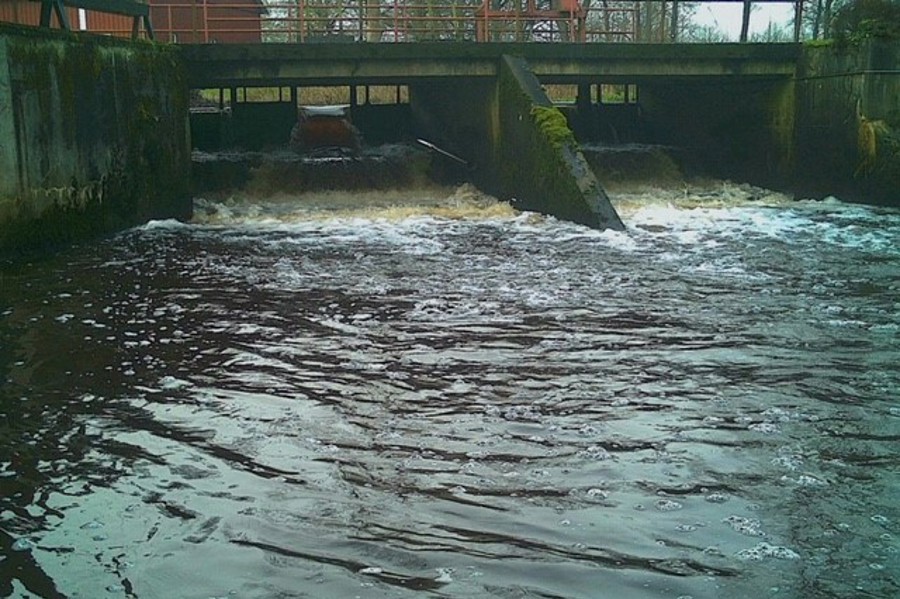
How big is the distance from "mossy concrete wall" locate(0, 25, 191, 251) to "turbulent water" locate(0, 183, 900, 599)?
1.05 m

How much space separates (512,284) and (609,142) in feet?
46.3

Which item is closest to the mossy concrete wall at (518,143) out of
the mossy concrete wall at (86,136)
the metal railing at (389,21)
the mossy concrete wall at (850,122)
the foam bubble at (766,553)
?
the metal railing at (389,21)

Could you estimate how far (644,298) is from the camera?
1023 centimetres

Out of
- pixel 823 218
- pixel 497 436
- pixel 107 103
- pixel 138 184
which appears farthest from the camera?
pixel 823 218

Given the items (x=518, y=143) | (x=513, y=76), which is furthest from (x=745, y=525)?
(x=513, y=76)

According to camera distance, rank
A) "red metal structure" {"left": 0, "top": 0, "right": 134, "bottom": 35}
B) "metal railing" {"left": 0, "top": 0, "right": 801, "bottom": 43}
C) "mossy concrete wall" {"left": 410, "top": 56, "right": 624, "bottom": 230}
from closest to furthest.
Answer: "red metal structure" {"left": 0, "top": 0, "right": 134, "bottom": 35}, "mossy concrete wall" {"left": 410, "top": 56, "right": 624, "bottom": 230}, "metal railing" {"left": 0, "top": 0, "right": 801, "bottom": 43}

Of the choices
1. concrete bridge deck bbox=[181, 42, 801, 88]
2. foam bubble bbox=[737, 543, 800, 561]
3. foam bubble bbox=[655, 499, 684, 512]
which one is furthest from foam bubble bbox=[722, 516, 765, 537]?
concrete bridge deck bbox=[181, 42, 801, 88]

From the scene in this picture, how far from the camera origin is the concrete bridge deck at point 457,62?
719 inches

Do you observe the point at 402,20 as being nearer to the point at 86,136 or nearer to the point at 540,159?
the point at 540,159

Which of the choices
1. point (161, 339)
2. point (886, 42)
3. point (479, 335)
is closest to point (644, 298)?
point (479, 335)

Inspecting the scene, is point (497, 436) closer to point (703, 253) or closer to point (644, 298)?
point (644, 298)

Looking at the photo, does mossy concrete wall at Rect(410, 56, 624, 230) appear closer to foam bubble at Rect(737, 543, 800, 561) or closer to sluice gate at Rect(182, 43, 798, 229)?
sluice gate at Rect(182, 43, 798, 229)

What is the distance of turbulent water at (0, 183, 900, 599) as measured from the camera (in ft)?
13.9

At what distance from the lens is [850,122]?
18.9m
